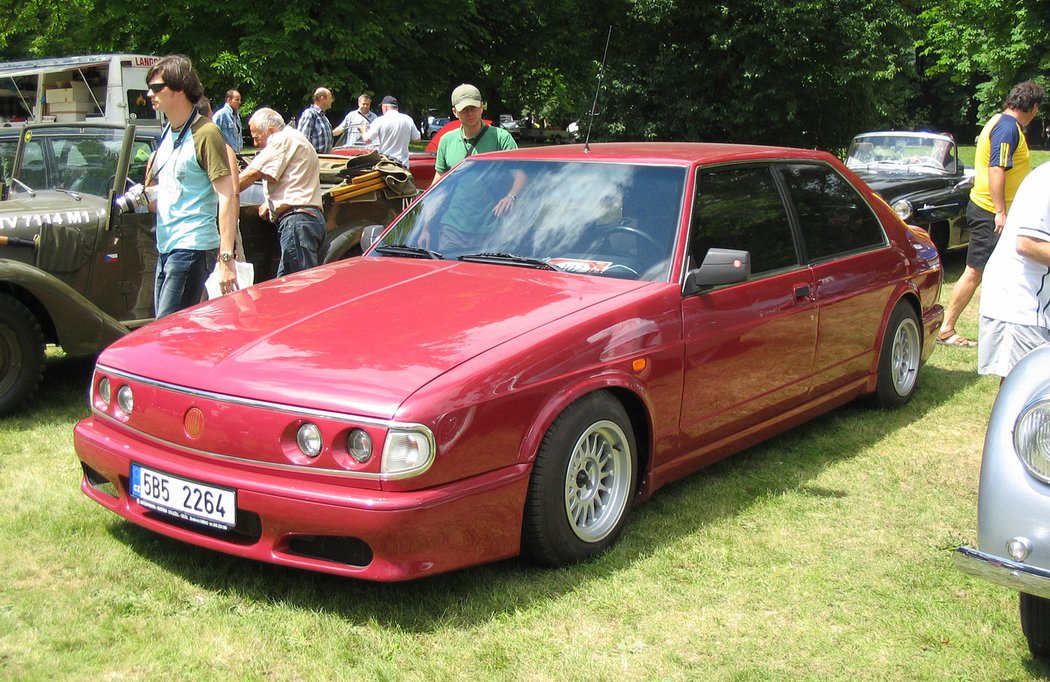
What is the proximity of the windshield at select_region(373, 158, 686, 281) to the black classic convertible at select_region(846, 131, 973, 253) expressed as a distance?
695cm

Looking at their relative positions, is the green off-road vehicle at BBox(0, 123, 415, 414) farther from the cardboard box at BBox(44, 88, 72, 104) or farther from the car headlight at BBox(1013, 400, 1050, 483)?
the cardboard box at BBox(44, 88, 72, 104)

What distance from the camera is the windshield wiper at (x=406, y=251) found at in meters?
5.11

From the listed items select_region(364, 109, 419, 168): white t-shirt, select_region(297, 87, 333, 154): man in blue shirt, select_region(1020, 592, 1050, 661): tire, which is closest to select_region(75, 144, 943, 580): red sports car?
select_region(1020, 592, 1050, 661): tire

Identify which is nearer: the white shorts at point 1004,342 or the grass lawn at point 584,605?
the grass lawn at point 584,605

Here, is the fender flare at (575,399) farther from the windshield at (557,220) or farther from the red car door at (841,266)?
the red car door at (841,266)

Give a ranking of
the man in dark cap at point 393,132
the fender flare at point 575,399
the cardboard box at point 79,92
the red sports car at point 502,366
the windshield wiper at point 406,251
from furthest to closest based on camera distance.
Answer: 1. the cardboard box at point 79,92
2. the man in dark cap at point 393,132
3. the windshield wiper at point 406,251
4. the fender flare at point 575,399
5. the red sports car at point 502,366

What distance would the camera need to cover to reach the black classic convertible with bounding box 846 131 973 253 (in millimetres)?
11461

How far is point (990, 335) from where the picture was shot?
441 centimetres

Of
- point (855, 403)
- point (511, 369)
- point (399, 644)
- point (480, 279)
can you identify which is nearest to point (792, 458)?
point (855, 403)

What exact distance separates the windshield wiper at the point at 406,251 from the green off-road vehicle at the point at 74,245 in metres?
1.94

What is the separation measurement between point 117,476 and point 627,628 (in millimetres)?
1965

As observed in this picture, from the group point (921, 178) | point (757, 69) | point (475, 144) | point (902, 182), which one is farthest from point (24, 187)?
point (757, 69)

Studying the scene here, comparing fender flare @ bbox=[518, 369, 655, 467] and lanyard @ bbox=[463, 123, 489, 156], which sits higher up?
lanyard @ bbox=[463, 123, 489, 156]

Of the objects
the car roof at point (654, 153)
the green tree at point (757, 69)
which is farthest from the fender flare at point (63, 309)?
the green tree at point (757, 69)
